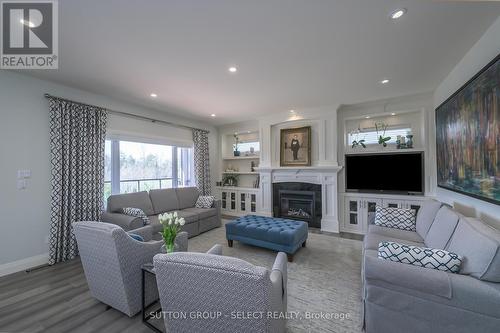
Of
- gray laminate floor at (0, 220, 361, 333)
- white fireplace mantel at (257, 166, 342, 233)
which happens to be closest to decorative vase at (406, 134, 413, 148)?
white fireplace mantel at (257, 166, 342, 233)

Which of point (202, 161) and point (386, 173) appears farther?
point (202, 161)

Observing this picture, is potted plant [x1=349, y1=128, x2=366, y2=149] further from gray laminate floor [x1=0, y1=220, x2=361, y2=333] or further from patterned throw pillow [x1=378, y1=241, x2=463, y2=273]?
patterned throw pillow [x1=378, y1=241, x2=463, y2=273]

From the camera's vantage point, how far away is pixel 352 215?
4.55 m

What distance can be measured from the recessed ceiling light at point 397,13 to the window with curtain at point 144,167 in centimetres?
459

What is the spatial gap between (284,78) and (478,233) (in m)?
2.73

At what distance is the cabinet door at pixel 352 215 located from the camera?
4.46 metres

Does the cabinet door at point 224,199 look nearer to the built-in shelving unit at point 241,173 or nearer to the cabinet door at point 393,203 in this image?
the built-in shelving unit at point 241,173

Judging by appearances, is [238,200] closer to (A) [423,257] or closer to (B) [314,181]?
(B) [314,181]

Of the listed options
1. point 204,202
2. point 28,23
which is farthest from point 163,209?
point 28,23

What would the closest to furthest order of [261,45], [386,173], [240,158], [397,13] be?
[397,13] → [261,45] → [386,173] → [240,158]

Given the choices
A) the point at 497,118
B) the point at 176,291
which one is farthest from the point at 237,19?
the point at 497,118

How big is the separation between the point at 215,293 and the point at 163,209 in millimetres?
3630

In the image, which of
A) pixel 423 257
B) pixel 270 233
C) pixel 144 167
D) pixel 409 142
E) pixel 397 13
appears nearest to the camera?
pixel 423 257

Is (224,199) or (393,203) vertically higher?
(393,203)
